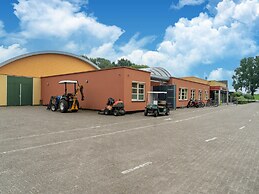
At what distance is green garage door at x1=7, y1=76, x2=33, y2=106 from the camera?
24.3 meters

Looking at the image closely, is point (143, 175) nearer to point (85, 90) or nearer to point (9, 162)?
point (9, 162)

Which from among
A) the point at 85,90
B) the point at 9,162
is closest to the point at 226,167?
the point at 9,162

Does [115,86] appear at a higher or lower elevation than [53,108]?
higher

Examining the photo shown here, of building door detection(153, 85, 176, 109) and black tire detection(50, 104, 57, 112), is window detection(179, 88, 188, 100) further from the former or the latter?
black tire detection(50, 104, 57, 112)

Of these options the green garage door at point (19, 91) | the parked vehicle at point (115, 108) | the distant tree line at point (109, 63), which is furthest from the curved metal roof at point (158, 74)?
the distant tree line at point (109, 63)

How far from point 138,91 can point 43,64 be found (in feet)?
49.4

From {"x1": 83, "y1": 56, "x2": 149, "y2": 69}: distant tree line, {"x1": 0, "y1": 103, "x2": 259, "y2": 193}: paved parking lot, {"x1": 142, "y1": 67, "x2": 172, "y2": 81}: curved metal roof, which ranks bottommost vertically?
{"x1": 0, "y1": 103, "x2": 259, "y2": 193}: paved parking lot

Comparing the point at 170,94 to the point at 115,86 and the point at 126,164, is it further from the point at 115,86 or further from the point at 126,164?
the point at 126,164

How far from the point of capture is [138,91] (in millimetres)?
18922

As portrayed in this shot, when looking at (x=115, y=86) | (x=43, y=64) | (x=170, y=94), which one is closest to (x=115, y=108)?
(x=115, y=86)

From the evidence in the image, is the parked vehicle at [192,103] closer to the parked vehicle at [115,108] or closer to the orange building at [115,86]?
the orange building at [115,86]

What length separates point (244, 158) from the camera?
582cm

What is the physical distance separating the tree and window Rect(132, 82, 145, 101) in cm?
7137

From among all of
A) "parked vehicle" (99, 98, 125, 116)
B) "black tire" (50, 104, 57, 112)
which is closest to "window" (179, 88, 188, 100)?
"parked vehicle" (99, 98, 125, 116)
